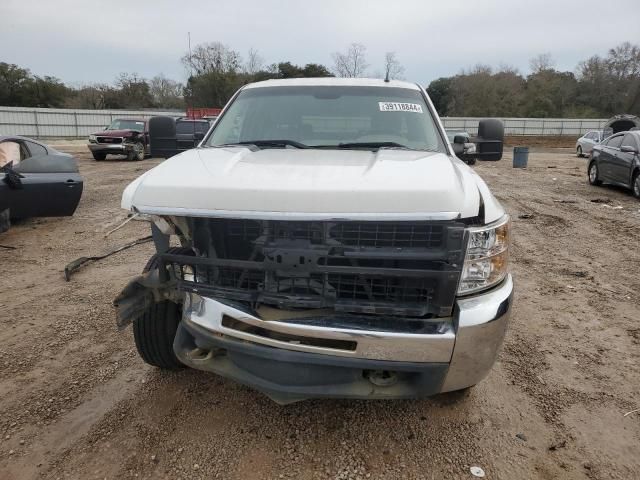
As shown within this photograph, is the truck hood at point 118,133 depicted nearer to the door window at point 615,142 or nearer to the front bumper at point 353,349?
the door window at point 615,142

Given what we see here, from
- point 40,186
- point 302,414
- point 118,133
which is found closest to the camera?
point 302,414

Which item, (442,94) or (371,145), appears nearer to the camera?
(371,145)

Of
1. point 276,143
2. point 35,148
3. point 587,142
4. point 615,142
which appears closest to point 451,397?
point 276,143

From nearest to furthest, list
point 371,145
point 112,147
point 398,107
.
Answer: point 371,145
point 398,107
point 112,147

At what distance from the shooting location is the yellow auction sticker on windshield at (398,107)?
11.8 feet

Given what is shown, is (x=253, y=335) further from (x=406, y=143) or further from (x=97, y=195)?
(x=97, y=195)

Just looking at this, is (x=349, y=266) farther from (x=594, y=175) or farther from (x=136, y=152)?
(x=136, y=152)

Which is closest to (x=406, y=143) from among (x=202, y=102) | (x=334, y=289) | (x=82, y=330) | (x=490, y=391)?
(x=334, y=289)

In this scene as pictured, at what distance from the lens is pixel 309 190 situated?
2.07 m

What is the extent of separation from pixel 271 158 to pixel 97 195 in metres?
8.92

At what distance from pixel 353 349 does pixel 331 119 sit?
1963mm

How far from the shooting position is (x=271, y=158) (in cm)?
272

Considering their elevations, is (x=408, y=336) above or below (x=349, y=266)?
below

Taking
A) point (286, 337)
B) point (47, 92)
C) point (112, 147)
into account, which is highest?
point (47, 92)
